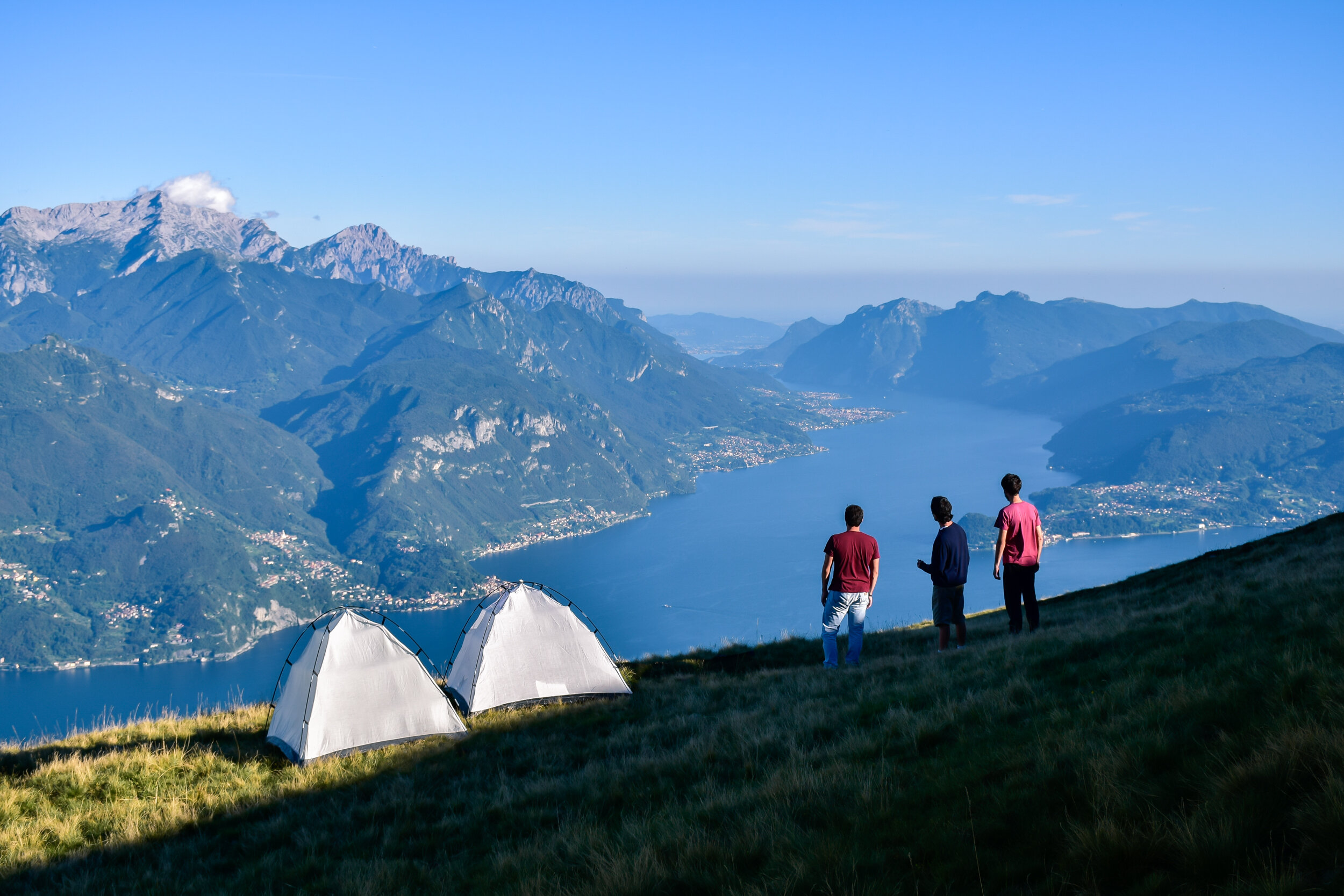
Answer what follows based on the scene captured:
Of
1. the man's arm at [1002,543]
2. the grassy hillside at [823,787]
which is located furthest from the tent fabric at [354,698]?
the man's arm at [1002,543]

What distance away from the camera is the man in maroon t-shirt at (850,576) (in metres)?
13.1

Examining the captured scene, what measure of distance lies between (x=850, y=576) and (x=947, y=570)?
5.80 ft

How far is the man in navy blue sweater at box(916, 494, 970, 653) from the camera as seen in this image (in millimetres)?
13523

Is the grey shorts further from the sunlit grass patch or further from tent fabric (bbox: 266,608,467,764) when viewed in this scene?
the sunlit grass patch

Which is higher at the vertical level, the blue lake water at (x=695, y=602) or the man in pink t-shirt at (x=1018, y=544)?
the man in pink t-shirt at (x=1018, y=544)

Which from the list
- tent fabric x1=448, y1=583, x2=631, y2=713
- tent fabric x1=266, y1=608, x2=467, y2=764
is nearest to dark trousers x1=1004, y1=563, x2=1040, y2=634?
tent fabric x1=448, y1=583, x2=631, y2=713

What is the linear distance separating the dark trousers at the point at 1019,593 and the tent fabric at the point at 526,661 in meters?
7.32

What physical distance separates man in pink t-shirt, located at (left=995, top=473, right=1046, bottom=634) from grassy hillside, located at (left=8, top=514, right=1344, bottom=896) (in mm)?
1230

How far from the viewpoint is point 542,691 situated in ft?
50.5

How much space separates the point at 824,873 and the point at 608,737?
22.4 feet

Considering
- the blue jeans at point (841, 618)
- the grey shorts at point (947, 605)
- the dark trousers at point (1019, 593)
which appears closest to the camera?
the blue jeans at point (841, 618)

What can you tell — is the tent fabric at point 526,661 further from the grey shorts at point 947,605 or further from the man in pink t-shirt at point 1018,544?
the man in pink t-shirt at point 1018,544

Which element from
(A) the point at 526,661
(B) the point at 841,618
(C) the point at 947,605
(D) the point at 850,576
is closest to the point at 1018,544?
(C) the point at 947,605

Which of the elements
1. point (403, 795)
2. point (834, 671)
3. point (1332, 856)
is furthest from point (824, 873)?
point (834, 671)
